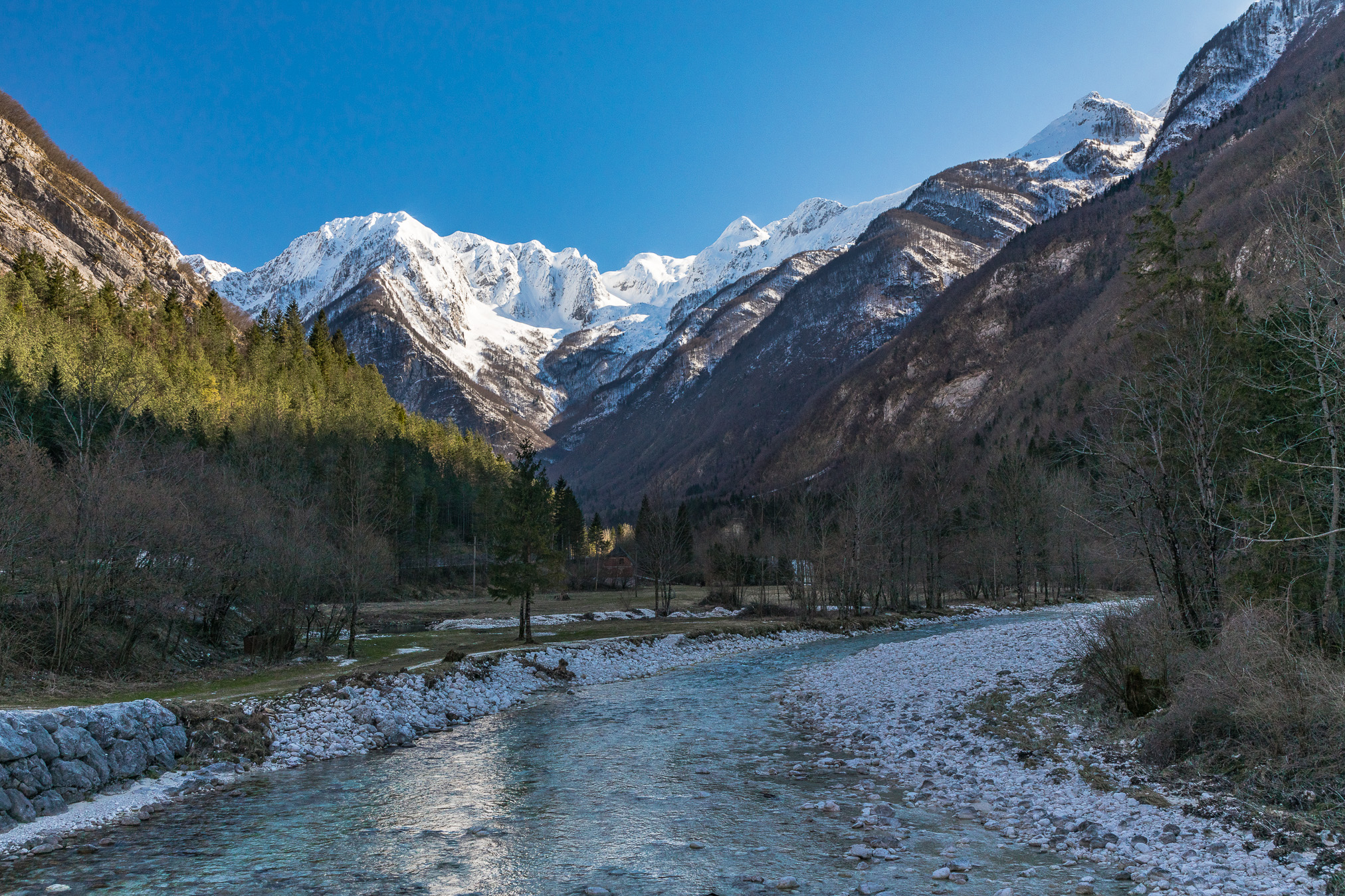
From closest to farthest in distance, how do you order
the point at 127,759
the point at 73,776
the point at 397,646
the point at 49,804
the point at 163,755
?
the point at 49,804 < the point at 73,776 < the point at 127,759 < the point at 163,755 < the point at 397,646

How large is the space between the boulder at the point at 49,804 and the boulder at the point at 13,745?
33.2 inches

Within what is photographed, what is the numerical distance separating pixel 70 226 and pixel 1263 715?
186476 mm

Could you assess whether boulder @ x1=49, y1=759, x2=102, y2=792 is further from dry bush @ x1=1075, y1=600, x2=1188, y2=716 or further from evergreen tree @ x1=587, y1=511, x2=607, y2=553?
evergreen tree @ x1=587, y1=511, x2=607, y2=553

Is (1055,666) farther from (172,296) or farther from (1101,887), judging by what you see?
(172,296)

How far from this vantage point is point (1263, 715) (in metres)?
11.6

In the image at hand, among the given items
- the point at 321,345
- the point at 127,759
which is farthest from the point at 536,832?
the point at 321,345

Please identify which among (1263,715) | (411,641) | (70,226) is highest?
(70,226)

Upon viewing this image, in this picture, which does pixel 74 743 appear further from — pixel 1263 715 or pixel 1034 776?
pixel 1263 715

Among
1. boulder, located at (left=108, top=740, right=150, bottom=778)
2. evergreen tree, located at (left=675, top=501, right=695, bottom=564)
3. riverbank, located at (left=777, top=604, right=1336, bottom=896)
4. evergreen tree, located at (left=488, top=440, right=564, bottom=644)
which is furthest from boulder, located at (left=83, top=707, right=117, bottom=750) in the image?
evergreen tree, located at (left=675, top=501, right=695, bottom=564)

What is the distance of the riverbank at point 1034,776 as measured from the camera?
30.5 ft

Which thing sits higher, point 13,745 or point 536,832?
point 13,745

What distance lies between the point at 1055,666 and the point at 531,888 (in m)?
24.6

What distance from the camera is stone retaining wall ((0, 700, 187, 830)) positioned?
12828 millimetres

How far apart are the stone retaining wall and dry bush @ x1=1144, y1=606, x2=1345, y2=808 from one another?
69.9 ft
